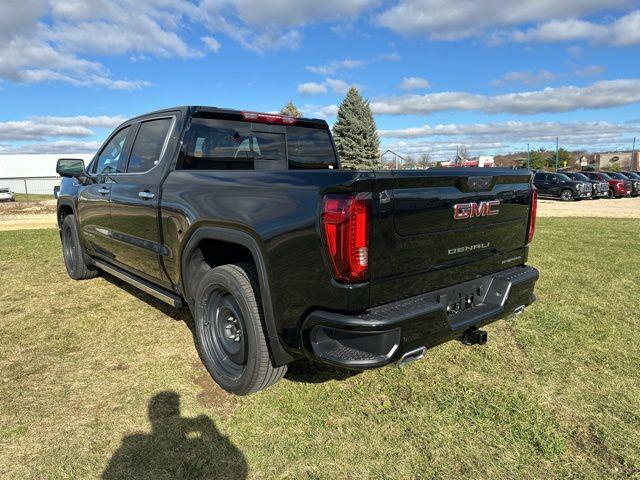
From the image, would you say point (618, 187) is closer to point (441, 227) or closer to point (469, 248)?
point (469, 248)

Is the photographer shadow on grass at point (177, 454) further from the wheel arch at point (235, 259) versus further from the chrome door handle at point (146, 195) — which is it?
the chrome door handle at point (146, 195)

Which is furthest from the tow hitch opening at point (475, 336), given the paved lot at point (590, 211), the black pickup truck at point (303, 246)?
the paved lot at point (590, 211)

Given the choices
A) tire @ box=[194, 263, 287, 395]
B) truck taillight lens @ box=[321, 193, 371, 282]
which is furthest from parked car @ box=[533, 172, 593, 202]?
truck taillight lens @ box=[321, 193, 371, 282]

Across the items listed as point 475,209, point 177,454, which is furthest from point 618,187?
point 177,454

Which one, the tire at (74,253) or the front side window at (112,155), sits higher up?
the front side window at (112,155)

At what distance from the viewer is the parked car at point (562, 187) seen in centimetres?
2564

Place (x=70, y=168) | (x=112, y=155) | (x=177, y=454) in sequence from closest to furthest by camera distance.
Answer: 1. (x=177, y=454)
2. (x=112, y=155)
3. (x=70, y=168)

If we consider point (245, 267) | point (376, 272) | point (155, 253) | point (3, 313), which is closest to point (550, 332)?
point (376, 272)

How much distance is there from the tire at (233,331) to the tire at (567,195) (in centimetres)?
2725

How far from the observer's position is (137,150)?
426 centimetres

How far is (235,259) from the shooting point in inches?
133

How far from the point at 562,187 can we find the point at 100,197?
2688 cm

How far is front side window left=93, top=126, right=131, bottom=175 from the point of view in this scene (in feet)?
15.1

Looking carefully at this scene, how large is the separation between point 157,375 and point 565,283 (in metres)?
5.11
